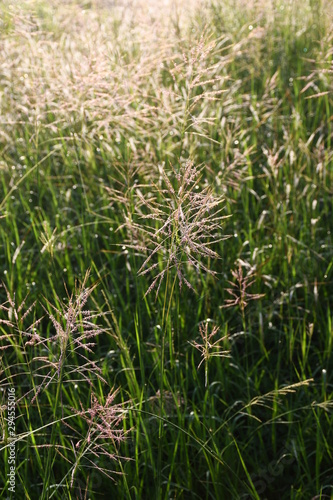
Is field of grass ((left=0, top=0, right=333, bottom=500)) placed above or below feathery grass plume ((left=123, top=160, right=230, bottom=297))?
below

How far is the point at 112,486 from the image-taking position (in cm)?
173

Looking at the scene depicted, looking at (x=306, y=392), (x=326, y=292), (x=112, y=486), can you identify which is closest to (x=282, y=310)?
(x=326, y=292)

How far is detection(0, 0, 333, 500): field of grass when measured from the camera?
1.52 m

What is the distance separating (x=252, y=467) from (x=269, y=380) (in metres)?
0.31

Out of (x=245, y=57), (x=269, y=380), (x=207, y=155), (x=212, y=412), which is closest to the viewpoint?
(x=212, y=412)

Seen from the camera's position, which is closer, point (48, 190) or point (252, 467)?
point (252, 467)

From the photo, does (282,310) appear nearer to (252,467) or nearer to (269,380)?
(269,380)

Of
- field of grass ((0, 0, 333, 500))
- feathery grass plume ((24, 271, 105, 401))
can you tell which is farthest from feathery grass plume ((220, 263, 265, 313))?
→ feathery grass plume ((24, 271, 105, 401))

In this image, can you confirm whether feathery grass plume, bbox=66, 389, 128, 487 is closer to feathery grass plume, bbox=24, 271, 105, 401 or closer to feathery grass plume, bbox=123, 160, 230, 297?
feathery grass plume, bbox=24, 271, 105, 401

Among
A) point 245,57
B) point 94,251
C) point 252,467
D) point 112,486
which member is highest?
point 245,57

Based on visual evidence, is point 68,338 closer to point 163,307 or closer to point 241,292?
point 163,307

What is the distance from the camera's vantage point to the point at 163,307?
1346mm

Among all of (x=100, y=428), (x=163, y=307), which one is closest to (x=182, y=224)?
(x=163, y=307)

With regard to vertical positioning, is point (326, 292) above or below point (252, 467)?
above
